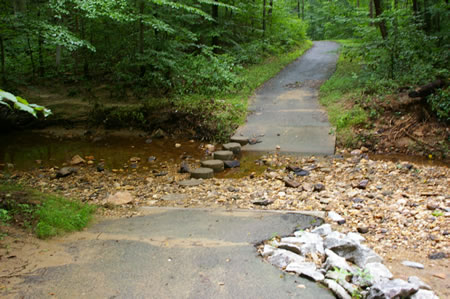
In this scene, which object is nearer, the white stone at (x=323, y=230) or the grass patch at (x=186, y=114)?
the white stone at (x=323, y=230)

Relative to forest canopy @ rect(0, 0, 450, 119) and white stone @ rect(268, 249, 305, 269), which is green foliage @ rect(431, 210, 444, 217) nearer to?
white stone @ rect(268, 249, 305, 269)

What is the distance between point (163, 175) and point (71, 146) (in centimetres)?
408

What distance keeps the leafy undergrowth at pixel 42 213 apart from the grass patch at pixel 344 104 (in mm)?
6605

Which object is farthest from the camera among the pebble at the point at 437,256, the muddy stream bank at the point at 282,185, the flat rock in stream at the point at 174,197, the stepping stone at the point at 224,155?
the stepping stone at the point at 224,155

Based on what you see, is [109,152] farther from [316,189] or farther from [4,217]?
[316,189]

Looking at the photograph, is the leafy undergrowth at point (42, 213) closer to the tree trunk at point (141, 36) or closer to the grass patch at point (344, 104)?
the grass patch at point (344, 104)

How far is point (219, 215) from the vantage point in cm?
492

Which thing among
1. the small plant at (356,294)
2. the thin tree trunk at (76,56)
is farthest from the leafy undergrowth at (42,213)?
the thin tree trunk at (76,56)

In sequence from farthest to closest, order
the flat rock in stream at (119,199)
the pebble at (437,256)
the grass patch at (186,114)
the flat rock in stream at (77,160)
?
the grass patch at (186,114) → the flat rock in stream at (77,160) → the flat rock in stream at (119,199) → the pebble at (437,256)

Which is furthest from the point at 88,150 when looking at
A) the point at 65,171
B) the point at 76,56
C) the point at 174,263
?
the point at 174,263

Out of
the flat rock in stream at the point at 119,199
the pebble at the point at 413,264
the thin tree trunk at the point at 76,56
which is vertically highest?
the thin tree trunk at the point at 76,56

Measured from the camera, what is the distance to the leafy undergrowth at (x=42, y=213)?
14.3 feet

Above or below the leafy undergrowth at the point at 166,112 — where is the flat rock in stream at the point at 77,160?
below

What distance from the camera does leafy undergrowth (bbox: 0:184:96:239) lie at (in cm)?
436
